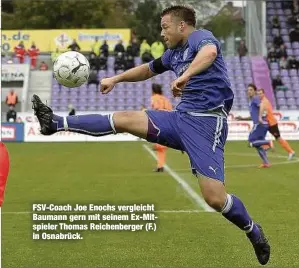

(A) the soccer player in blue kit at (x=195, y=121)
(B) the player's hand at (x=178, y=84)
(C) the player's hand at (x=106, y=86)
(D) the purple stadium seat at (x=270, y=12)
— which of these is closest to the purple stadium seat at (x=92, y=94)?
(D) the purple stadium seat at (x=270, y=12)

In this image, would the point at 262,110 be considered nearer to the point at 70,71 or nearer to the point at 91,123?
the point at 70,71

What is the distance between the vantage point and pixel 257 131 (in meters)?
19.3

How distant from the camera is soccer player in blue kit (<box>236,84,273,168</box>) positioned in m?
19.0

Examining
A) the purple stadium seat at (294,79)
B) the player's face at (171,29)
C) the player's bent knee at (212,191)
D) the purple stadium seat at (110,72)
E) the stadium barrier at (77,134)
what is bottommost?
the stadium barrier at (77,134)

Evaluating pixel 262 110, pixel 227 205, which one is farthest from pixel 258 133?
pixel 227 205

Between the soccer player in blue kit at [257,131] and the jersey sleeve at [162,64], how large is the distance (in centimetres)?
1174

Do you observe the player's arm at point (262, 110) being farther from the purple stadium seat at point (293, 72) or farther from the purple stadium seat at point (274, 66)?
the purple stadium seat at point (274, 66)

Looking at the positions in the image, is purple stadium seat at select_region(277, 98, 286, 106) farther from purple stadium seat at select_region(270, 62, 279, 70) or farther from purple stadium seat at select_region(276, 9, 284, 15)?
purple stadium seat at select_region(276, 9, 284, 15)

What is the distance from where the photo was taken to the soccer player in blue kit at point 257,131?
18953 millimetres

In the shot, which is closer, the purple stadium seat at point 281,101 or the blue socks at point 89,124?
the blue socks at point 89,124

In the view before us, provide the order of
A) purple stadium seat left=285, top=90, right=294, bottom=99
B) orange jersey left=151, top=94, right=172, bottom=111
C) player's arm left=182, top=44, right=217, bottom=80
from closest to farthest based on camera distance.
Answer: player's arm left=182, top=44, right=217, bottom=80 → orange jersey left=151, top=94, right=172, bottom=111 → purple stadium seat left=285, top=90, right=294, bottom=99

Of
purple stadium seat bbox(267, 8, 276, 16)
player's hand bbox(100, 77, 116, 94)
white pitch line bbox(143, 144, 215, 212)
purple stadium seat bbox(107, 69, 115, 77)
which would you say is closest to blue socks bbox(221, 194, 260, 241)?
player's hand bbox(100, 77, 116, 94)

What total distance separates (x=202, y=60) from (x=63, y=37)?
41119 mm

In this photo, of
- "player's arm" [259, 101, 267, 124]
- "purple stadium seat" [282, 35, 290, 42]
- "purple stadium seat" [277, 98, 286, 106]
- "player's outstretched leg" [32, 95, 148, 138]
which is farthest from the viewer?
"purple stadium seat" [282, 35, 290, 42]
